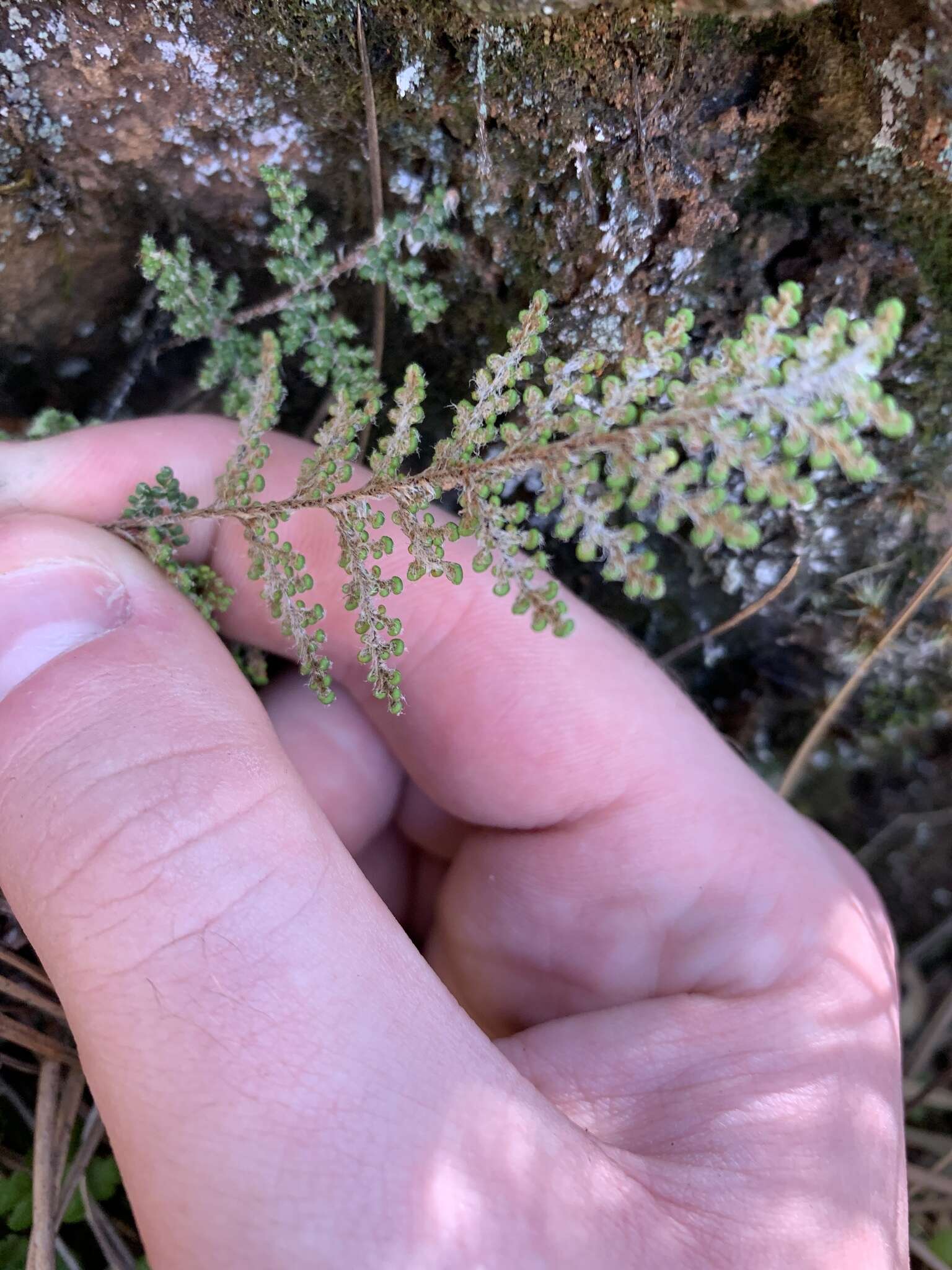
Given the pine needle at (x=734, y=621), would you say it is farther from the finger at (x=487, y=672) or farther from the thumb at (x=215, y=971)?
the thumb at (x=215, y=971)

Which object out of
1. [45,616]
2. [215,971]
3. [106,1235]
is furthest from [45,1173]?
[45,616]

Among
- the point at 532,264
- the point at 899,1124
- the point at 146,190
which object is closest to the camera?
the point at 899,1124

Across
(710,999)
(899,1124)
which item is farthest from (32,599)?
(899,1124)

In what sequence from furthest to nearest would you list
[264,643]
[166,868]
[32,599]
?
[264,643]
[32,599]
[166,868]

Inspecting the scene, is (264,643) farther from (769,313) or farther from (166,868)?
(769,313)

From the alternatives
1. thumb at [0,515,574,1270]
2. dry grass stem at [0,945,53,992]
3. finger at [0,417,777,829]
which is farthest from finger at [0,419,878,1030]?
dry grass stem at [0,945,53,992]

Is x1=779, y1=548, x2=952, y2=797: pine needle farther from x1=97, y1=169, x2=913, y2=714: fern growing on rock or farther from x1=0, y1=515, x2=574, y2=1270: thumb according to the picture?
x1=0, y1=515, x2=574, y2=1270: thumb

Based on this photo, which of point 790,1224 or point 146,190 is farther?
point 146,190

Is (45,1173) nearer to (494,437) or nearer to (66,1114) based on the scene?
(66,1114)
